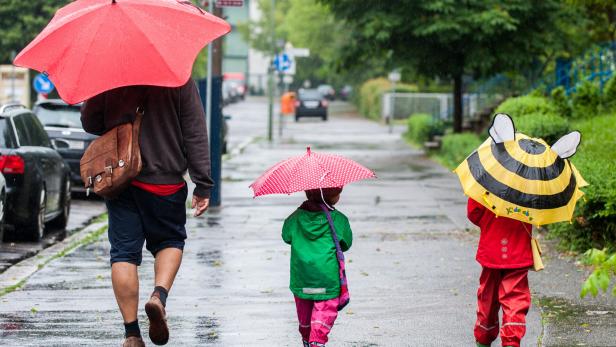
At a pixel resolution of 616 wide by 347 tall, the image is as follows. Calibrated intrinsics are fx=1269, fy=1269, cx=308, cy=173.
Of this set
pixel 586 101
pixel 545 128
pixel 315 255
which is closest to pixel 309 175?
pixel 315 255

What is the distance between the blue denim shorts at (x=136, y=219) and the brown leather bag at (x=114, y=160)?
123 millimetres

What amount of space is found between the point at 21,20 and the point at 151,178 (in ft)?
155

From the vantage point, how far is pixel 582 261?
10867 millimetres

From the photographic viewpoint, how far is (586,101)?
21.5 meters

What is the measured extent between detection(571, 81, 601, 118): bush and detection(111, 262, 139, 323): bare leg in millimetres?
15212

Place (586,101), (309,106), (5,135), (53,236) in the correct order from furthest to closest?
(309,106) < (586,101) < (53,236) < (5,135)

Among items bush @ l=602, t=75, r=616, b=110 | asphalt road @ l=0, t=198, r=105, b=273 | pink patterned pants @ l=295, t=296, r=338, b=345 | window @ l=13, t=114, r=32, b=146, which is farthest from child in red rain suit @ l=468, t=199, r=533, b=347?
bush @ l=602, t=75, r=616, b=110

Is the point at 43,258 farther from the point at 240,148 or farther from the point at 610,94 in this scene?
the point at 240,148

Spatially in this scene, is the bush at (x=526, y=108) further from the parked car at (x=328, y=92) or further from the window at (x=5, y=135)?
the parked car at (x=328, y=92)

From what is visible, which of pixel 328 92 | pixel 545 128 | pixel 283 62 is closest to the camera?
pixel 545 128

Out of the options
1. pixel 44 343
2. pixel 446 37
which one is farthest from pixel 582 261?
pixel 446 37

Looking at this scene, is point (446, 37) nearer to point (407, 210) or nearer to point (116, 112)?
point (407, 210)

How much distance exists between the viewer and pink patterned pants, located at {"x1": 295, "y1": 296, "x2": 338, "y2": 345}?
671cm

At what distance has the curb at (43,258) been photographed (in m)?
10.5
